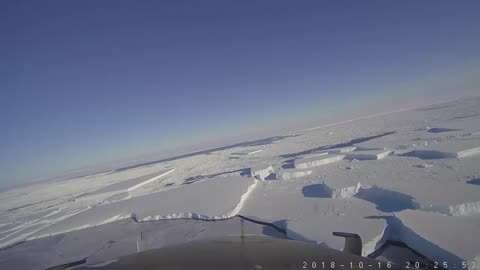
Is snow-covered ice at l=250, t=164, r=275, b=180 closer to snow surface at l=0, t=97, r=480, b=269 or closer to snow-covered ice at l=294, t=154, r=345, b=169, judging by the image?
snow-covered ice at l=294, t=154, r=345, b=169

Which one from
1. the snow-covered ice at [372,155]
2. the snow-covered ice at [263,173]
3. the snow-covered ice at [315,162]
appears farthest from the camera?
the snow-covered ice at [315,162]

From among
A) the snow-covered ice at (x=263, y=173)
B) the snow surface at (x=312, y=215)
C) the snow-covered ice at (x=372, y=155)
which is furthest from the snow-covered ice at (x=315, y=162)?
the snow surface at (x=312, y=215)

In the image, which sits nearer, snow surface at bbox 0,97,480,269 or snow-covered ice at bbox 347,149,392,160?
snow surface at bbox 0,97,480,269

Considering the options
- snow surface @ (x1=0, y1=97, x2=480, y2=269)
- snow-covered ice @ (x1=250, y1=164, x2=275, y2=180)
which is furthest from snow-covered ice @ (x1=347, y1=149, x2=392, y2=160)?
snow-covered ice @ (x1=250, y1=164, x2=275, y2=180)

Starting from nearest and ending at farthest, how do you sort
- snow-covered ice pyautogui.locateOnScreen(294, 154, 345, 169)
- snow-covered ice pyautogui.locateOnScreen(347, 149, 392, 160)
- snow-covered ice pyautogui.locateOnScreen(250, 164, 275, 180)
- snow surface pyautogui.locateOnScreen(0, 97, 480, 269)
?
snow surface pyautogui.locateOnScreen(0, 97, 480, 269) < snow-covered ice pyautogui.locateOnScreen(347, 149, 392, 160) < snow-covered ice pyautogui.locateOnScreen(250, 164, 275, 180) < snow-covered ice pyautogui.locateOnScreen(294, 154, 345, 169)

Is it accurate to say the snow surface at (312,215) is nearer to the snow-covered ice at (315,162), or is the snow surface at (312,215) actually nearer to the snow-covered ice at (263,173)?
the snow-covered ice at (263,173)

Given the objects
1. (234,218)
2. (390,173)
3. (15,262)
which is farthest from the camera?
(390,173)

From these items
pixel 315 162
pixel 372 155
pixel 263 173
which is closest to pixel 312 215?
pixel 263 173

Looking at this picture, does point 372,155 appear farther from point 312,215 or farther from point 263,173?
point 312,215

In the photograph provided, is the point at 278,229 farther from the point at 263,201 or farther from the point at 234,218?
the point at 263,201

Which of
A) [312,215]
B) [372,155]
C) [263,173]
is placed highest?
[372,155]

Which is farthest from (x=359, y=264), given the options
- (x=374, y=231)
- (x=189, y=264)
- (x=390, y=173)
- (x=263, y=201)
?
(x=390, y=173)
